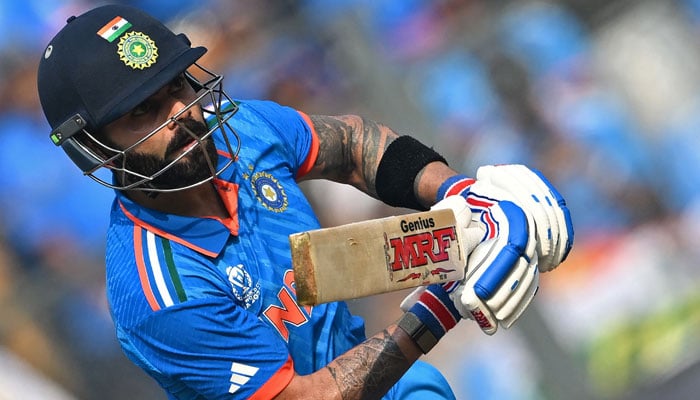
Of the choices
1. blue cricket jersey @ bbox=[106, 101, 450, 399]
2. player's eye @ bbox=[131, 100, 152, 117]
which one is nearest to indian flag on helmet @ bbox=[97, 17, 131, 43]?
player's eye @ bbox=[131, 100, 152, 117]

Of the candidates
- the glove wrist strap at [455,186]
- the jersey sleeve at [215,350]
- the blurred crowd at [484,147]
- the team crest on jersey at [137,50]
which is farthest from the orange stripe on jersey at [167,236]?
A: the blurred crowd at [484,147]

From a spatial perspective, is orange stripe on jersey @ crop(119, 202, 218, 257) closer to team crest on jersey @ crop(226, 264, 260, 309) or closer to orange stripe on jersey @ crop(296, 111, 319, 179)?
team crest on jersey @ crop(226, 264, 260, 309)

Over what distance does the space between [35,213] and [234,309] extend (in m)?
2.08

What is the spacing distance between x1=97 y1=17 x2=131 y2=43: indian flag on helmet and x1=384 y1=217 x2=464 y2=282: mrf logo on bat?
767 mm

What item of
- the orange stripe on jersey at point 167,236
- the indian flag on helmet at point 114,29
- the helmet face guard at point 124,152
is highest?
the indian flag on helmet at point 114,29

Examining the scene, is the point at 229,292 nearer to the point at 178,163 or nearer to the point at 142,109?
the point at 178,163

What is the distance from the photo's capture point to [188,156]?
2.20 meters

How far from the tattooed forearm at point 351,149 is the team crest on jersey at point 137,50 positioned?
23.8 inches

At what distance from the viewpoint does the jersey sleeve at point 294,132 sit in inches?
101

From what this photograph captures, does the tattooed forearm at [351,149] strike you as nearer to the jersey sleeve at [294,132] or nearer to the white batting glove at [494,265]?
Result: the jersey sleeve at [294,132]

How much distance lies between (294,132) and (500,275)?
80cm

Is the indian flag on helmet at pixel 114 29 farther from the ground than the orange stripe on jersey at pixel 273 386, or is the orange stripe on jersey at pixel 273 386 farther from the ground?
the indian flag on helmet at pixel 114 29

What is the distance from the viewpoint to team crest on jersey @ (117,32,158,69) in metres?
2.15

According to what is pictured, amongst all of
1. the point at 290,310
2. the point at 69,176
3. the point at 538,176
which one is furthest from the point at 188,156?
the point at 69,176
